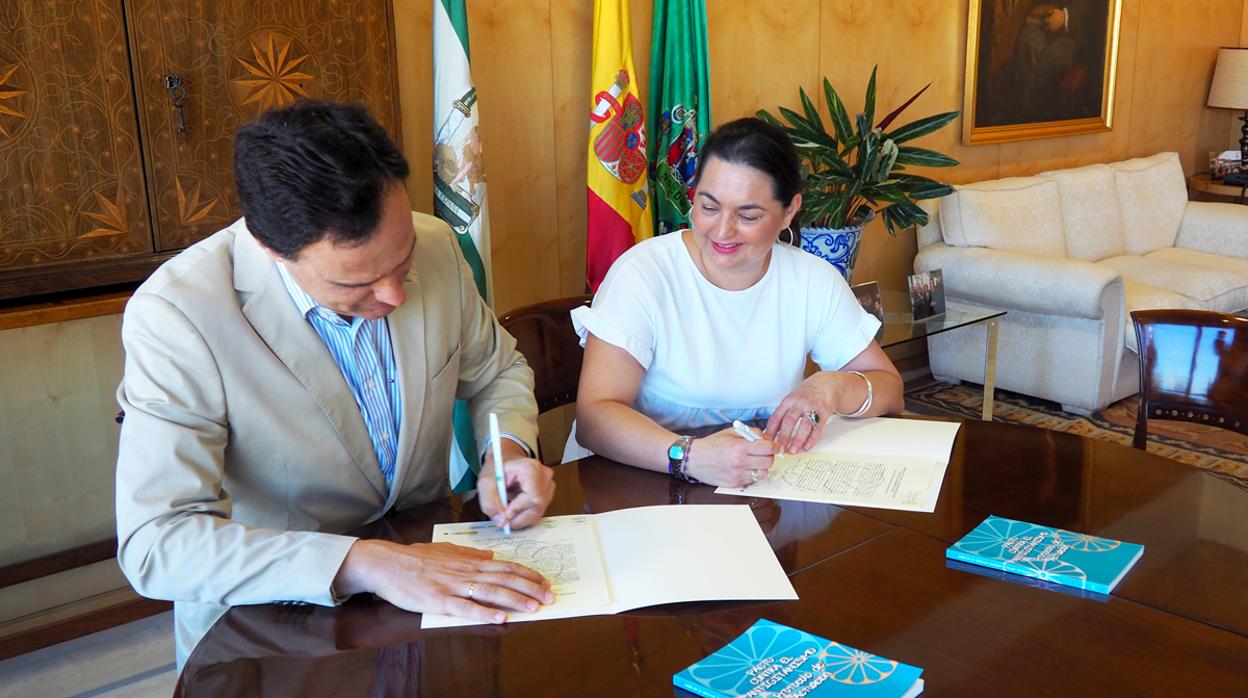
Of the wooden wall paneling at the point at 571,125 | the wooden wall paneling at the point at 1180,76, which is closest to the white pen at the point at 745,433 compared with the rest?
the wooden wall paneling at the point at 571,125

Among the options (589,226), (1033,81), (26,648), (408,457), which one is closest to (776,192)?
(408,457)

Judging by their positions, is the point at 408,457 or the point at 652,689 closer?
the point at 652,689

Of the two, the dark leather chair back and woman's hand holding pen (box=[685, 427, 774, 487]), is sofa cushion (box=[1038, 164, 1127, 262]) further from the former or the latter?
woman's hand holding pen (box=[685, 427, 774, 487])

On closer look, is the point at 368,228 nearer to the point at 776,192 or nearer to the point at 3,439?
the point at 776,192

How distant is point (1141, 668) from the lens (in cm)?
115

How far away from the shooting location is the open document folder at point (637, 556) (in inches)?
51.1

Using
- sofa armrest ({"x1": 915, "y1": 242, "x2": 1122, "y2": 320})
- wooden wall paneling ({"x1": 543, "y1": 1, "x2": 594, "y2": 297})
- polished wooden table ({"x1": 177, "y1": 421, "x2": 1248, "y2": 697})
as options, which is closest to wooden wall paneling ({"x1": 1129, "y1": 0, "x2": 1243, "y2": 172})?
sofa armrest ({"x1": 915, "y1": 242, "x2": 1122, "y2": 320})

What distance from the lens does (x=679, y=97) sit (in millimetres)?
3482

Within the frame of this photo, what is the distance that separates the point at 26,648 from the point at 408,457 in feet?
5.31

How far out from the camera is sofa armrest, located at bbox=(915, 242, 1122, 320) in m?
4.10

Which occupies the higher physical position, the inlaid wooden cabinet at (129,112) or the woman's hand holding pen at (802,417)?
the inlaid wooden cabinet at (129,112)

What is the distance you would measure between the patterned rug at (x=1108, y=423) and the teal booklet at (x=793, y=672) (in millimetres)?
3012

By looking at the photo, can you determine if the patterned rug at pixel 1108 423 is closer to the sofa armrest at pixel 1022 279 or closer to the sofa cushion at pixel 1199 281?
the sofa armrest at pixel 1022 279

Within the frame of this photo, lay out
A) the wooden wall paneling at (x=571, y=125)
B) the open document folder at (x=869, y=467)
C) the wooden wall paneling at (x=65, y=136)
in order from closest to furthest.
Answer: the open document folder at (x=869, y=467) < the wooden wall paneling at (x=65, y=136) < the wooden wall paneling at (x=571, y=125)
